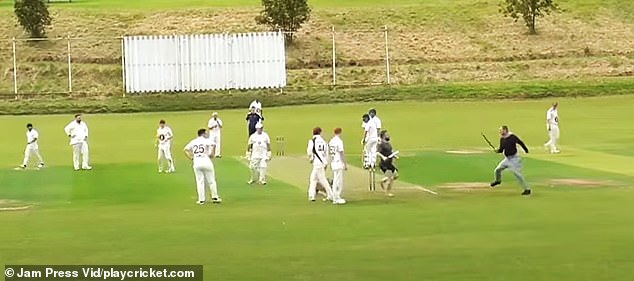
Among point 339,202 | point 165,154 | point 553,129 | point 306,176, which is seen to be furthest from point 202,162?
point 553,129

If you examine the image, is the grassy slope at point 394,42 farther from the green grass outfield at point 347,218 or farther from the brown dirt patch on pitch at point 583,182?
the brown dirt patch on pitch at point 583,182

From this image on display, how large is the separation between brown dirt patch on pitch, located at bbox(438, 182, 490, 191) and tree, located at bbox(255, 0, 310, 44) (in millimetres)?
40910

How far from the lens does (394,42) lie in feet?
238

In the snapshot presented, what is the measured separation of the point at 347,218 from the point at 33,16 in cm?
5192

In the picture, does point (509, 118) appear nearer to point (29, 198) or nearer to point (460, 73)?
point (460, 73)

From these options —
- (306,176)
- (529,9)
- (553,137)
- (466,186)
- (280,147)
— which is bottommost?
(466,186)

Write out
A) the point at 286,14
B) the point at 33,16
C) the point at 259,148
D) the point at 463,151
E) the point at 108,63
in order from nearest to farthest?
the point at 259,148
the point at 463,151
the point at 108,63
the point at 286,14
the point at 33,16

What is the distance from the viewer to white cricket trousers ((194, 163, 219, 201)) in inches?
1045

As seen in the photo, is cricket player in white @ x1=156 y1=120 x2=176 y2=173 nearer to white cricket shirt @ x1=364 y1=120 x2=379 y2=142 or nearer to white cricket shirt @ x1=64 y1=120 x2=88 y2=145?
white cricket shirt @ x1=64 y1=120 x2=88 y2=145

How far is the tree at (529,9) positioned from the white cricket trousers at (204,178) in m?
50.4

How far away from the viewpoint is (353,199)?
1085 inches

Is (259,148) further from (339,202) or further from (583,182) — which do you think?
(583,182)

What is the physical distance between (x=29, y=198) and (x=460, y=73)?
4262 centimetres

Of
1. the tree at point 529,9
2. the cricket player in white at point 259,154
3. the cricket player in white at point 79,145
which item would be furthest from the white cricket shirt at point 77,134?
the tree at point 529,9
